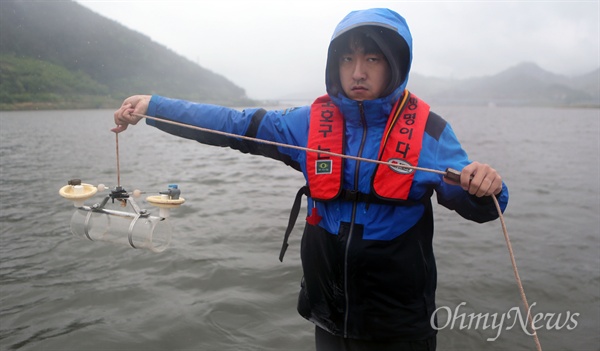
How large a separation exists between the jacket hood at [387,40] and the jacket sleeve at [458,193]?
39 cm

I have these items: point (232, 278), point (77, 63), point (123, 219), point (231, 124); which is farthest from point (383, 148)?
point (77, 63)

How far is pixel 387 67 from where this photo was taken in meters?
2.41

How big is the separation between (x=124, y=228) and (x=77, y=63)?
4925 inches

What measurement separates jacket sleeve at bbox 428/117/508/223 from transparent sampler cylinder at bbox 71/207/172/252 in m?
2.00

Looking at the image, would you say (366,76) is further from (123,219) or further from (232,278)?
(232,278)

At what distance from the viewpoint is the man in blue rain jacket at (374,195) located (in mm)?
2273

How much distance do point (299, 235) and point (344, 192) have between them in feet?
17.7

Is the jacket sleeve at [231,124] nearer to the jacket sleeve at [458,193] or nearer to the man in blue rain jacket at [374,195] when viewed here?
the man in blue rain jacket at [374,195]

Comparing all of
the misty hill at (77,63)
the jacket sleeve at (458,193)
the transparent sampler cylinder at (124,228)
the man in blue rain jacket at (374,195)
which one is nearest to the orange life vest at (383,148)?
the man in blue rain jacket at (374,195)

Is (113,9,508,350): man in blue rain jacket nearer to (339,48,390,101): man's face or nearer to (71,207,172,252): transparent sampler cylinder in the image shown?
(339,48,390,101): man's face

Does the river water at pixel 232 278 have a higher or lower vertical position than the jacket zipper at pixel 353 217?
lower

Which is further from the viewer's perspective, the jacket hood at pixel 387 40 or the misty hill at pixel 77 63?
the misty hill at pixel 77 63

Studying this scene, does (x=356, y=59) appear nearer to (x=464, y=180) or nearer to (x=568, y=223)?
(x=464, y=180)

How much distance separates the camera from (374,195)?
7.52 ft
